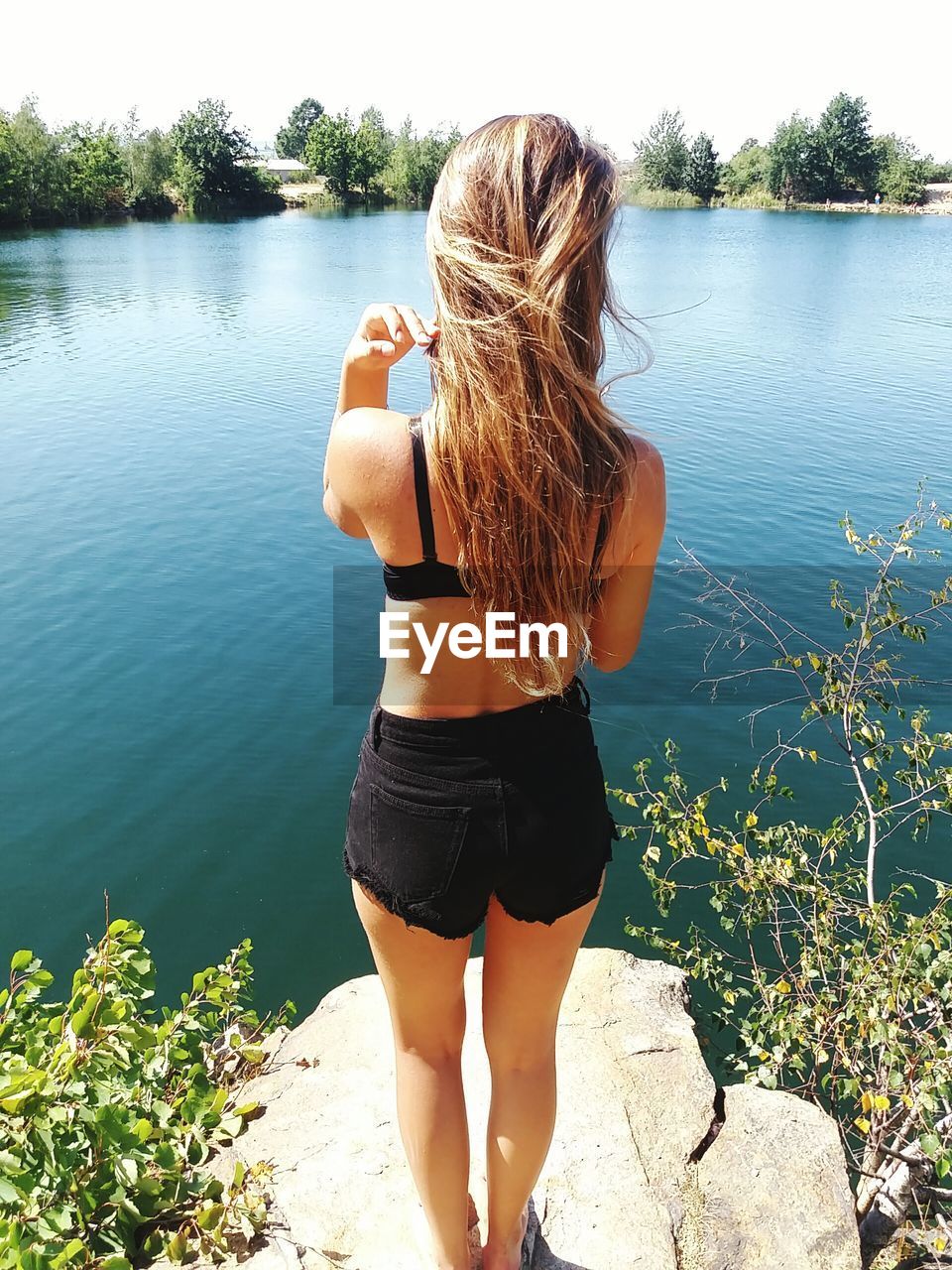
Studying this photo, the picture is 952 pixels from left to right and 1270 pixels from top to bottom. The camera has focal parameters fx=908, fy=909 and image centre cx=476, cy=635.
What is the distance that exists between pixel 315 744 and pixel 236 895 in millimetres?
1284

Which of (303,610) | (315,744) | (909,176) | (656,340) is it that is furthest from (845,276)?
(909,176)

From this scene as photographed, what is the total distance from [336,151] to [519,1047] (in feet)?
215

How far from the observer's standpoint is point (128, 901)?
4.28m

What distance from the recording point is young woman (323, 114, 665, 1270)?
119 cm

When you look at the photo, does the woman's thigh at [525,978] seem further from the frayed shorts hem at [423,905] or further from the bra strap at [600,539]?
the bra strap at [600,539]

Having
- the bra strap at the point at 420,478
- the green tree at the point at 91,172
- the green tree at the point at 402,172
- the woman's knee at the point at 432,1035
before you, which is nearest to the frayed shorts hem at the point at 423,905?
the woman's knee at the point at 432,1035

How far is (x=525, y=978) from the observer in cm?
154

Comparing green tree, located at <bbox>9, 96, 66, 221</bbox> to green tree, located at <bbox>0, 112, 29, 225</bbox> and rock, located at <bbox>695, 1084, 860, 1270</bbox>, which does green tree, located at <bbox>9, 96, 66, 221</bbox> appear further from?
rock, located at <bbox>695, 1084, 860, 1270</bbox>

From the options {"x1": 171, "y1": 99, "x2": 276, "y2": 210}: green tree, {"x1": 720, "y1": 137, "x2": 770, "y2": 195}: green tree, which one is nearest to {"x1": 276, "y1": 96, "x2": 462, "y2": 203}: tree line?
{"x1": 171, "y1": 99, "x2": 276, "y2": 210}: green tree

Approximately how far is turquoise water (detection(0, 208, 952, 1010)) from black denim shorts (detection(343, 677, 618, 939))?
529 mm

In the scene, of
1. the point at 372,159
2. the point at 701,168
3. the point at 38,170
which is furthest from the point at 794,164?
the point at 38,170

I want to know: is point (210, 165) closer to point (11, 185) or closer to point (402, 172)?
point (402, 172)

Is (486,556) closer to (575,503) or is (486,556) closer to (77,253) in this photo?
(575,503)
